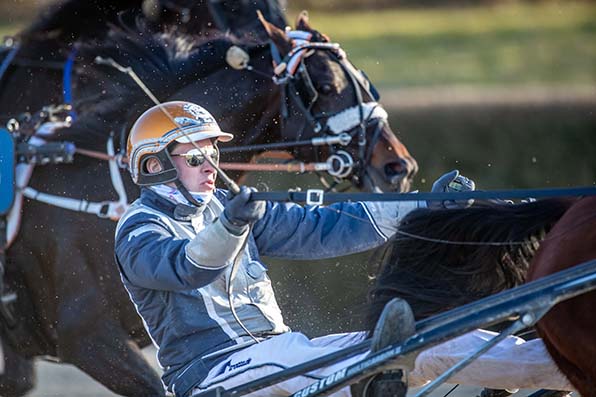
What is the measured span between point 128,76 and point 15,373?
140 centimetres

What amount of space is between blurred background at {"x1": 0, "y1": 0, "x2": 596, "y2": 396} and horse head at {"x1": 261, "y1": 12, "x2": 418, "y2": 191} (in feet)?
1.44

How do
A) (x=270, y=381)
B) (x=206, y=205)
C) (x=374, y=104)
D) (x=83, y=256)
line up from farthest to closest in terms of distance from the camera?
1. (x=374, y=104)
2. (x=83, y=256)
3. (x=206, y=205)
4. (x=270, y=381)

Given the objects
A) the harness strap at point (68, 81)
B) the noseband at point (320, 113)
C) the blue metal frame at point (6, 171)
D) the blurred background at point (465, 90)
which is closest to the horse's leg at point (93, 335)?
the blue metal frame at point (6, 171)

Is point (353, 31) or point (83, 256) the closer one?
point (83, 256)

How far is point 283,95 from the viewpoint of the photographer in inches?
195

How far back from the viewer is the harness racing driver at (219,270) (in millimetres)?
3010

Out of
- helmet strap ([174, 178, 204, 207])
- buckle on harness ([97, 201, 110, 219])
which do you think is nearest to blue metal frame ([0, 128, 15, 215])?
buckle on harness ([97, 201, 110, 219])

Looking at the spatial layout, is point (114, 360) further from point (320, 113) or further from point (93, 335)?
point (320, 113)

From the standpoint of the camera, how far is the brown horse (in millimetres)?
2613

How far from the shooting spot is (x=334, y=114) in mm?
4961

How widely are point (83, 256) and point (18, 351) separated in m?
0.66

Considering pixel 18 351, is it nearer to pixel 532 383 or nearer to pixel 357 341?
pixel 357 341

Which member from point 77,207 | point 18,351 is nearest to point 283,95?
point 77,207

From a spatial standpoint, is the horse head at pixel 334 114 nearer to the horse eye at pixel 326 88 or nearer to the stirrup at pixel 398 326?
the horse eye at pixel 326 88
